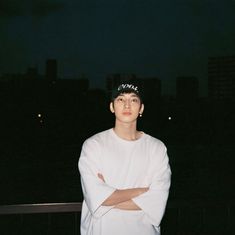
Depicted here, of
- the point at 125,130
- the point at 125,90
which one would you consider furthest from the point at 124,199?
the point at 125,90

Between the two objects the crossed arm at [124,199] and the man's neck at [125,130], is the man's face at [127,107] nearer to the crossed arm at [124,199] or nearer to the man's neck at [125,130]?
the man's neck at [125,130]

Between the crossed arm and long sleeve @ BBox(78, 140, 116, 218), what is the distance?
31 mm

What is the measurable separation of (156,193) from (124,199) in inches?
9.5

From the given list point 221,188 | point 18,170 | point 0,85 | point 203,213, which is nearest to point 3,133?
point 0,85

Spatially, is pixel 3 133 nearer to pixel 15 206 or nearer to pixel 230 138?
pixel 230 138

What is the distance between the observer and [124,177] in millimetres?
2713

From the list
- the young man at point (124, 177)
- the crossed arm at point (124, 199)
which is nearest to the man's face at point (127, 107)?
the young man at point (124, 177)

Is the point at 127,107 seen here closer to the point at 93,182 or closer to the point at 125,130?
the point at 125,130

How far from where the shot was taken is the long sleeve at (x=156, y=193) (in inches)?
104

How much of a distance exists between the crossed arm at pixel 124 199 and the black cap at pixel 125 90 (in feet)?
2.27

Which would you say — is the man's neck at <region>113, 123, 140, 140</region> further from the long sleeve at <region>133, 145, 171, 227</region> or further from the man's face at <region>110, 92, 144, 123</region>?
the long sleeve at <region>133, 145, 171, 227</region>

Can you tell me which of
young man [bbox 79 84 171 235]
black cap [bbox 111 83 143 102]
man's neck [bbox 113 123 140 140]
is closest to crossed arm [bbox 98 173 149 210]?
young man [bbox 79 84 171 235]

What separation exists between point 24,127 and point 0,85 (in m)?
9.31

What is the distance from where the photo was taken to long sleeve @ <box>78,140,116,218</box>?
8.50 ft
